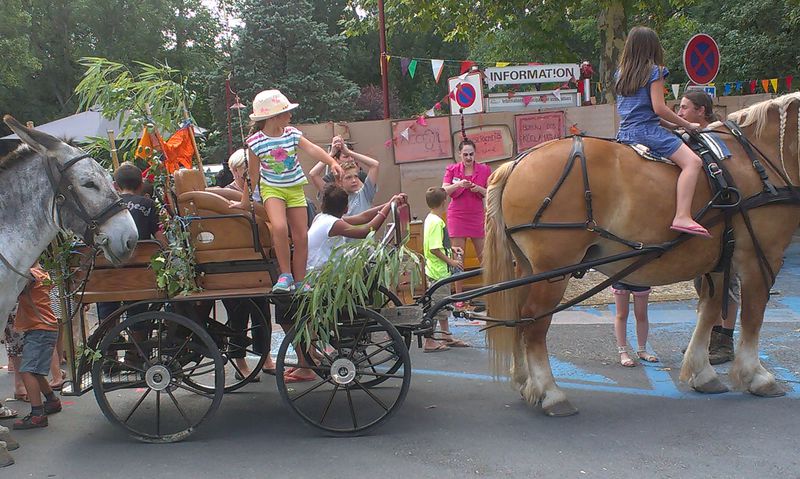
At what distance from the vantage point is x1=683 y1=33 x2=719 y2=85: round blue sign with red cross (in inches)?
364

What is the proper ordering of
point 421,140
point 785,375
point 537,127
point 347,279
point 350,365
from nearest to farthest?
point 347,279 → point 350,365 → point 785,375 → point 537,127 → point 421,140

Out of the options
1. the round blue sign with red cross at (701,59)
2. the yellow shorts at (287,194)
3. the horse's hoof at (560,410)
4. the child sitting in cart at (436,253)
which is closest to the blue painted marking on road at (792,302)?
the round blue sign with red cross at (701,59)

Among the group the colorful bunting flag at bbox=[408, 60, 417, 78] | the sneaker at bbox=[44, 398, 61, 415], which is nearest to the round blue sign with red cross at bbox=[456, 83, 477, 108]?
the colorful bunting flag at bbox=[408, 60, 417, 78]

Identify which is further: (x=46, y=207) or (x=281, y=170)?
(x=281, y=170)

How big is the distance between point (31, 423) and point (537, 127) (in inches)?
344

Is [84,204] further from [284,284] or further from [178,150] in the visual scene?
[284,284]

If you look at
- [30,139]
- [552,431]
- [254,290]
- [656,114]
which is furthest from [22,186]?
[656,114]

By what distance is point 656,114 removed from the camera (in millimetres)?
4926

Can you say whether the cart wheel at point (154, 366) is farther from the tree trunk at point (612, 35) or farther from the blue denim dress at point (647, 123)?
the tree trunk at point (612, 35)

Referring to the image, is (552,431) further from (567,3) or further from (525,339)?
(567,3)

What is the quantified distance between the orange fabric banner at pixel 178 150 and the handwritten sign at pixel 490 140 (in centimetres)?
703

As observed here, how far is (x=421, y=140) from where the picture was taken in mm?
11750

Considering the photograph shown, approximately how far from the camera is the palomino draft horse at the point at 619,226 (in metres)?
4.84

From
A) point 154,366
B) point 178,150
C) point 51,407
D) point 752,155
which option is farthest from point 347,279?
point 752,155
